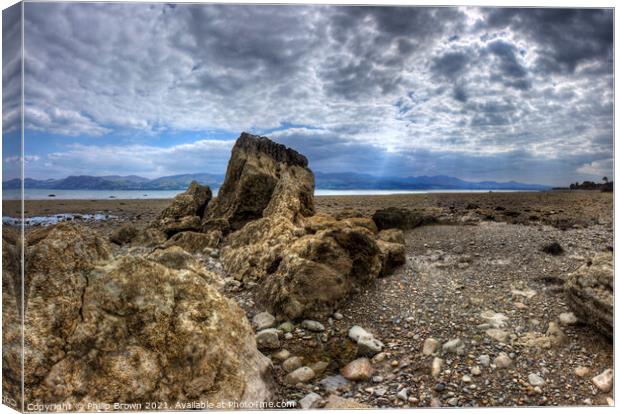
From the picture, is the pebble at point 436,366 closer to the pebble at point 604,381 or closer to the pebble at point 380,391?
the pebble at point 380,391

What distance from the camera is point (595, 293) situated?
5148 mm

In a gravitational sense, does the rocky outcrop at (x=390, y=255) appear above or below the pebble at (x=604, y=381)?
above

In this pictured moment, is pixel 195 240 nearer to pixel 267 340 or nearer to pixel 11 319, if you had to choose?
pixel 267 340

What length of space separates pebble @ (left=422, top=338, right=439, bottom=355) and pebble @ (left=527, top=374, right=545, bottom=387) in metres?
1.09

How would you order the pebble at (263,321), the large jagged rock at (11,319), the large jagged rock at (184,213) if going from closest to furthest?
1. the large jagged rock at (11,319)
2. the pebble at (263,321)
3. the large jagged rock at (184,213)

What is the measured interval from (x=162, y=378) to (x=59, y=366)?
0.97 meters

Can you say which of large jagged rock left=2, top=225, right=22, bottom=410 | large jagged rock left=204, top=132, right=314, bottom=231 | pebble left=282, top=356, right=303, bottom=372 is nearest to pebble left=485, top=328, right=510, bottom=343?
pebble left=282, top=356, right=303, bottom=372

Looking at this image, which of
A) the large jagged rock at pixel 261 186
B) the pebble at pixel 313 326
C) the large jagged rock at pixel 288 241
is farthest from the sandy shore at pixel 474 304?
the large jagged rock at pixel 261 186

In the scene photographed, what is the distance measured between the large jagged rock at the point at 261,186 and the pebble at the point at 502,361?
5401 millimetres

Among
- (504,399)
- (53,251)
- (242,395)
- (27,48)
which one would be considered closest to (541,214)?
(504,399)

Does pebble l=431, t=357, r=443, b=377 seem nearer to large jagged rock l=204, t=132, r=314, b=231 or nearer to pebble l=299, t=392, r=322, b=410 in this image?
pebble l=299, t=392, r=322, b=410

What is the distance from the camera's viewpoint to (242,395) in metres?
4.41

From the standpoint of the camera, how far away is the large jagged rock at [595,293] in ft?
16.7

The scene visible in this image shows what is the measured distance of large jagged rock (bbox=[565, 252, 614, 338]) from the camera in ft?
16.7
